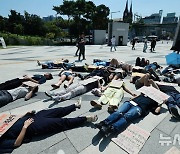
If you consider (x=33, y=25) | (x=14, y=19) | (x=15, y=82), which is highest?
(x=14, y=19)

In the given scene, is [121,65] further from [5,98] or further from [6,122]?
[6,122]

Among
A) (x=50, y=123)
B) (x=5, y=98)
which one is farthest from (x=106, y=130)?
(x=5, y=98)

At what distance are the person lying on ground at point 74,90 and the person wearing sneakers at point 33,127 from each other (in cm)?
124

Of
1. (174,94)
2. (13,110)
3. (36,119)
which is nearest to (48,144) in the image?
(36,119)

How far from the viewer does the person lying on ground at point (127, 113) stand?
3176mm

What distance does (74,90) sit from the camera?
5.24 metres

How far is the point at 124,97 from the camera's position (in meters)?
5.25

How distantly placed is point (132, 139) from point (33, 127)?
71.0 inches

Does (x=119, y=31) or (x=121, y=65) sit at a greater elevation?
(x=119, y=31)

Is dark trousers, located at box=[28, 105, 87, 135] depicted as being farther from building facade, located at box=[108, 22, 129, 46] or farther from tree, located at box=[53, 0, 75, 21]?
tree, located at box=[53, 0, 75, 21]

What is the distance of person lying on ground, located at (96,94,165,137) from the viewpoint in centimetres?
318

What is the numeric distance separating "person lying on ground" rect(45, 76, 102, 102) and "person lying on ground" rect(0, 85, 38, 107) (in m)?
0.67

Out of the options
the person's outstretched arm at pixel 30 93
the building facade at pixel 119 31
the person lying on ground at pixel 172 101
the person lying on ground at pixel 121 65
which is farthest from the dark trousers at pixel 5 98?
the building facade at pixel 119 31

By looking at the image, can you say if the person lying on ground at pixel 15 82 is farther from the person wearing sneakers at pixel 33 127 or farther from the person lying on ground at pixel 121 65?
the person lying on ground at pixel 121 65
